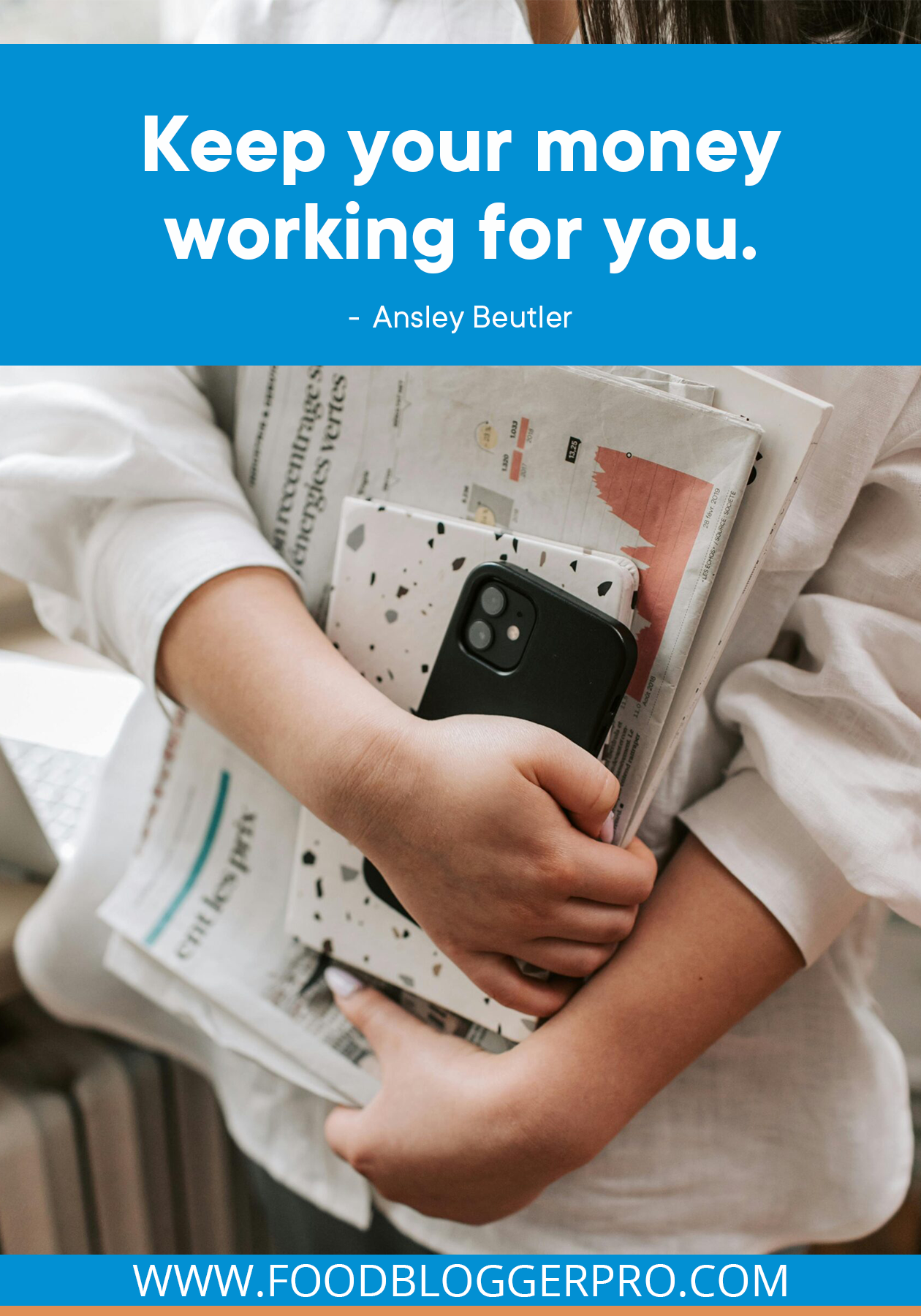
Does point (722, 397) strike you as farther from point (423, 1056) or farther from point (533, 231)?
point (423, 1056)

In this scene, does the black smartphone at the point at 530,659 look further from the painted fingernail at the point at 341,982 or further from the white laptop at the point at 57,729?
the white laptop at the point at 57,729

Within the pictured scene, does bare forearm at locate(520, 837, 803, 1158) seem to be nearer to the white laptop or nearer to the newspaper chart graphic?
the newspaper chart graphic

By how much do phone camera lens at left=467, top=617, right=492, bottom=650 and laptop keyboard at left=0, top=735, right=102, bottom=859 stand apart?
514 mm

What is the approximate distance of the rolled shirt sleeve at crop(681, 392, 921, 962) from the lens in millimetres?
367

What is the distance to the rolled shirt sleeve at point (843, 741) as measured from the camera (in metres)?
0.37

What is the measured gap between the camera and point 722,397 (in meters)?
0.36

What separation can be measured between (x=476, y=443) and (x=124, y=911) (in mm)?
348

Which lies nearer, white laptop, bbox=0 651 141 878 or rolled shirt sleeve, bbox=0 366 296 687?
rolled shirt sleeve, bbox=0 366 296 687

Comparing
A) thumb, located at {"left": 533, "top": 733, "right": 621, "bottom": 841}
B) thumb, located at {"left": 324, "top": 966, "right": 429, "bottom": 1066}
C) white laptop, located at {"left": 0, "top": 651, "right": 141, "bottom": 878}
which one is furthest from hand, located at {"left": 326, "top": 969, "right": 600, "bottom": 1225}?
white laptop, located at {"left": 0, "top": 651, "right": 141, "bottom": 878}

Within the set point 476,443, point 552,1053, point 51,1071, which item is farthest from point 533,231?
point 51,1071

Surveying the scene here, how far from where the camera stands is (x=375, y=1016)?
45 centimetres

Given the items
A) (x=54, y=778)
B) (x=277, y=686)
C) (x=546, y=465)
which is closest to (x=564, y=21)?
(x=546, y=465)

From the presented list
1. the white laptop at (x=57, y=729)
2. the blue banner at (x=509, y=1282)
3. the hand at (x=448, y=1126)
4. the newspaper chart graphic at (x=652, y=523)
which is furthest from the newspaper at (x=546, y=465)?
the white laptop at (x=57, y=729)

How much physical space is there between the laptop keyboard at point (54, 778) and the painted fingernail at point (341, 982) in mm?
405
